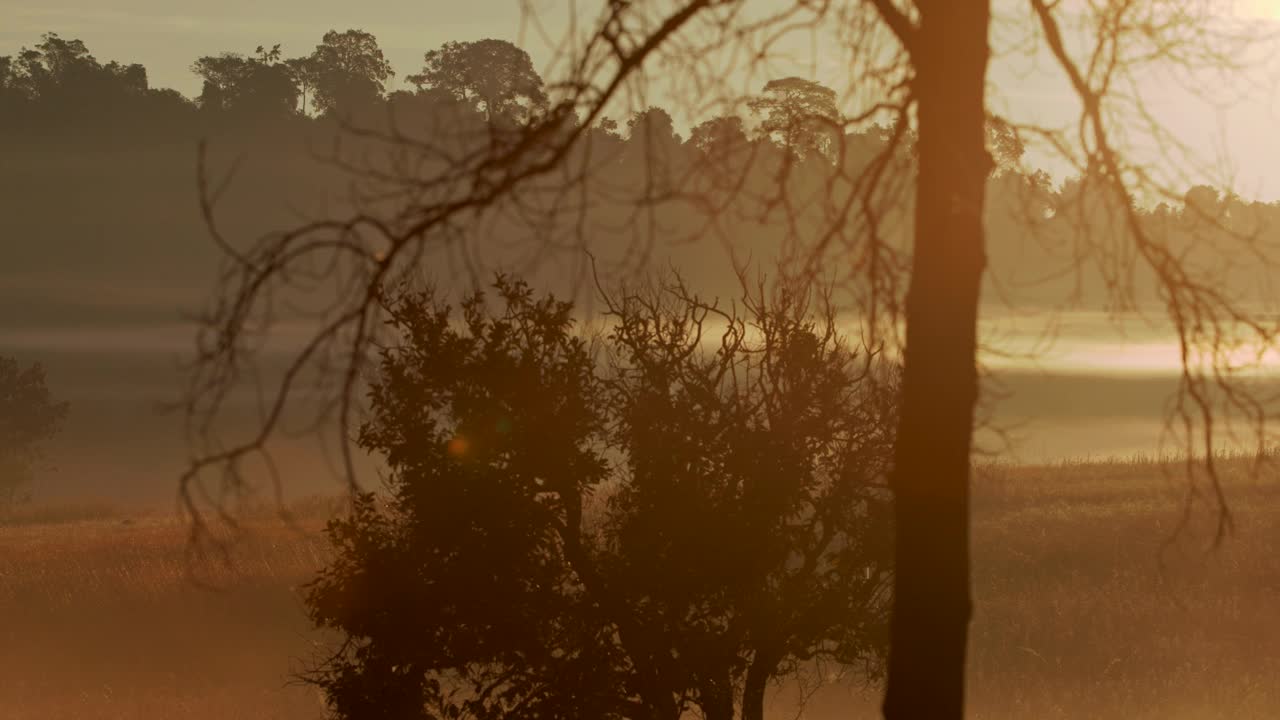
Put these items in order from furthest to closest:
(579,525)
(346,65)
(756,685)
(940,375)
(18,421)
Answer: (346,65), (18,421), (756,685), (579,525), (940,375)

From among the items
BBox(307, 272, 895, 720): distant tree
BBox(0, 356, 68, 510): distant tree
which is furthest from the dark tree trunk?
BBox(0, 356, 68, 510): distant tree

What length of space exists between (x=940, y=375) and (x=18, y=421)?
78420 mm

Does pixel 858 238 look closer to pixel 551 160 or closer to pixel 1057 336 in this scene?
pixel 1057 336

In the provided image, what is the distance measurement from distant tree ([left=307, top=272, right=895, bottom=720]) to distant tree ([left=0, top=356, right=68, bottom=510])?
224ft

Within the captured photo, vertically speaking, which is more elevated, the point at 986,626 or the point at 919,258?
the point at 919,258

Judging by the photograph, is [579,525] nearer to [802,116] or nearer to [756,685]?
[756,685]

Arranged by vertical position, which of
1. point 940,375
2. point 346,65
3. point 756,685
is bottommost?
point 756,685

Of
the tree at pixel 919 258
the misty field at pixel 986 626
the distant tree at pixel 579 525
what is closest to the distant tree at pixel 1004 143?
the tree at pixel 919 258

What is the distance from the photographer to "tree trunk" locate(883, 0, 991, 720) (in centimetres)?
648

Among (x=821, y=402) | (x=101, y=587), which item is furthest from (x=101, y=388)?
(x=821, y=402)

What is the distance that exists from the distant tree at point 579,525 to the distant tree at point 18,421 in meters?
68.4

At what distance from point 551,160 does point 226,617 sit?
94.7 ft

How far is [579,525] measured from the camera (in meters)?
14.7

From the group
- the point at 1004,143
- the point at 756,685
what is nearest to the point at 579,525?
the point at 756,685
